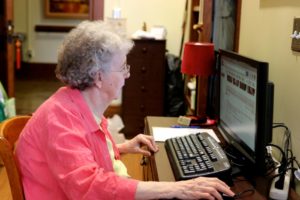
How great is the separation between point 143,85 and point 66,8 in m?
2.90

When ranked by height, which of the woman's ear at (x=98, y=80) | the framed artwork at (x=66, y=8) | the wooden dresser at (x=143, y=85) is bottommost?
the wooden dresser at (x=143, y=85)

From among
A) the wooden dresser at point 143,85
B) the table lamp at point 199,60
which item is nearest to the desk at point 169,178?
the table lamp at point 199,60

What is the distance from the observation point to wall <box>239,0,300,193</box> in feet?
5.07

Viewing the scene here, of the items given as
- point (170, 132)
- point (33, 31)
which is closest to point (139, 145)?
point (170, 132)

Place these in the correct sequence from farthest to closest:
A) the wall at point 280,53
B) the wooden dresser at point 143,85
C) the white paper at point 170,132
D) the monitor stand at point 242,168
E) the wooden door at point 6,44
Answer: the wooden dresser at point 143,85 < the wooden door at point 6,44 < the white paper at point 170,132 < the wall at point 280,53 < the monitor stand at point 242,168

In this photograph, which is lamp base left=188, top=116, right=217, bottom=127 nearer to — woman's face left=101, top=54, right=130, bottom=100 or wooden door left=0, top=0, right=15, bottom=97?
woman's face left=101, top=54, right=130, bottom=100

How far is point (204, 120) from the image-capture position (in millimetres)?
2102

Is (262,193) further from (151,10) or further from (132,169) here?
(151,10)

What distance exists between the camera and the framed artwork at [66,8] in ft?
20.8

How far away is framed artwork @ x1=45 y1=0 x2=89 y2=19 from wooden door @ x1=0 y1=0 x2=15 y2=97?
257cm

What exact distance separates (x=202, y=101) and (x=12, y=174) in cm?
145

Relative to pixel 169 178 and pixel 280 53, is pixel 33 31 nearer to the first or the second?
pixel 280 53

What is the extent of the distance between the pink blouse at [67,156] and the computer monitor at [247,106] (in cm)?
44

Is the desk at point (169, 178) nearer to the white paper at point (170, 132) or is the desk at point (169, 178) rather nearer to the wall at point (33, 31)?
the white paper at point (170, 132)
